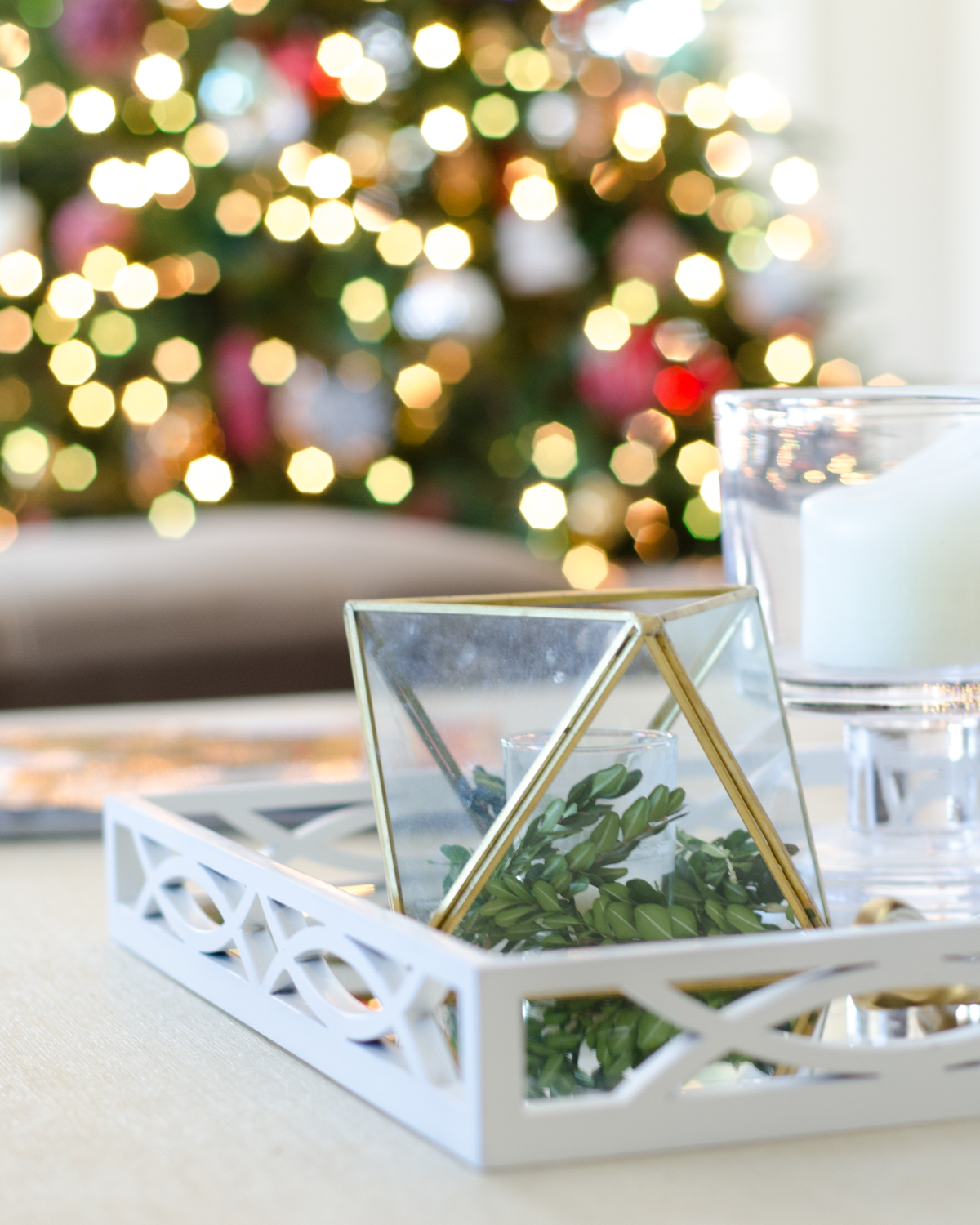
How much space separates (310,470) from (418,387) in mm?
273

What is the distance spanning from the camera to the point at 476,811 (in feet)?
1.35

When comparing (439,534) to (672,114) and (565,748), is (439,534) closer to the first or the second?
(672,114)

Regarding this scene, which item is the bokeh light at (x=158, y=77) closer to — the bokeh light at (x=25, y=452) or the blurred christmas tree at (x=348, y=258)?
the blurred christmas tree at (x=348, y=258)

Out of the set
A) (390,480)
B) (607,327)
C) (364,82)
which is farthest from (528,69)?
(390,480)

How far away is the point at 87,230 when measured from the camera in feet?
9.66

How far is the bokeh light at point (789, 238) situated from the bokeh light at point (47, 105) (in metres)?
1.48

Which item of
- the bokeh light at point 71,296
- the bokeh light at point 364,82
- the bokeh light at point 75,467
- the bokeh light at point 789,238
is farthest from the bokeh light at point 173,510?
the bokeh light at point 789,238

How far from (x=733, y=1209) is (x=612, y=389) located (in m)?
2.84

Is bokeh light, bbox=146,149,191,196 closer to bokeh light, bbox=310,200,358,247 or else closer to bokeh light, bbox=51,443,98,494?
bokeh light, bbox=310,200,358,247

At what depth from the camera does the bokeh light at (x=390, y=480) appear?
10.1 ft

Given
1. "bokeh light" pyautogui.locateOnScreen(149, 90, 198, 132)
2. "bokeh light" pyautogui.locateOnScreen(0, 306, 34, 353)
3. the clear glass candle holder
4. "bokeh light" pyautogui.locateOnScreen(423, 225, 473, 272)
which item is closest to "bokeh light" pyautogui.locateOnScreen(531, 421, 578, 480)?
"bokeh light" pyautogui.locateOnScreen(423, 225, 473, 272)

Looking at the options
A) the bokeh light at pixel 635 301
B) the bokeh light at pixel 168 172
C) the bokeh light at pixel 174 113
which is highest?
the bokeh light at pixel 174 113

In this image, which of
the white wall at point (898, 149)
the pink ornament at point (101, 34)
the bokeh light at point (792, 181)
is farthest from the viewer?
the white wall at point (898, 149)

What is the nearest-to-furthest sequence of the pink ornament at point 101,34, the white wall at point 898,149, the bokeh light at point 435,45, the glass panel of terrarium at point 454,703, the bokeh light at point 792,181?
the glass panel of terrarium at point 454,703 < the pink ornament at point 101,34 < the bokeh light at point 435,45 < the bokeh light at point 792,181 < the white wall at point 898,149
